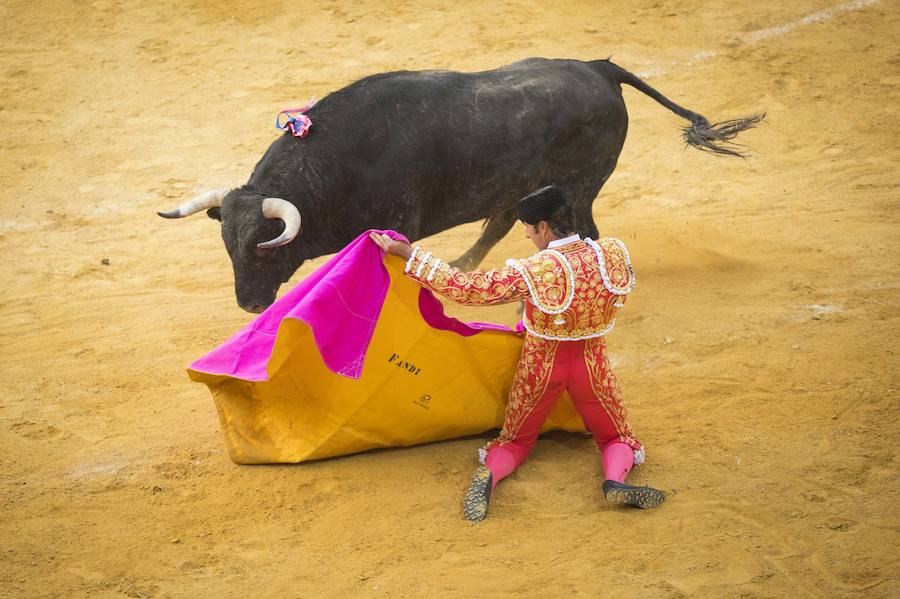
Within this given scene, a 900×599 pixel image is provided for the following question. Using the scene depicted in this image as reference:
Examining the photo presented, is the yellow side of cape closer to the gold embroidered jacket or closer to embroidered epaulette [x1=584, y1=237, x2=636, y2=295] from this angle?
the gold embroidered jacket

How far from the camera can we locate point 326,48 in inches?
400

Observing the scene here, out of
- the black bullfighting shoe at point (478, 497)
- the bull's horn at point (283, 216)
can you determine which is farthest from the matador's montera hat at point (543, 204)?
the bull's horn at point (283, 216)

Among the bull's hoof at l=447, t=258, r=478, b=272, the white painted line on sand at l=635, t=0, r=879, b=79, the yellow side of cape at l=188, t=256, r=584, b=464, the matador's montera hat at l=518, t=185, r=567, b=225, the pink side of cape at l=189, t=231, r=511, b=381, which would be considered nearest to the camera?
the matador's montera hat at l=518, t=185, r=567, b=225

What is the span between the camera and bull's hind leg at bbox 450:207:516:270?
20.9 feet

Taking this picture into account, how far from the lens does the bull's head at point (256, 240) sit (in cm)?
493

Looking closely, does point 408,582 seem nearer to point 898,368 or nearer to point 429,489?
point 429,489

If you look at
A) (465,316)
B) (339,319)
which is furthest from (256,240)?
(465,316)

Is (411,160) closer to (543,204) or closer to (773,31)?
(543,204)

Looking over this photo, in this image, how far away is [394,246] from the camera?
389 centimetres

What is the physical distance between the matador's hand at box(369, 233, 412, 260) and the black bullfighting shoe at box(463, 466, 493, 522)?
0.97m

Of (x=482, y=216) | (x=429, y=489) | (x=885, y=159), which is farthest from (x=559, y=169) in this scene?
(x=885, y=159)

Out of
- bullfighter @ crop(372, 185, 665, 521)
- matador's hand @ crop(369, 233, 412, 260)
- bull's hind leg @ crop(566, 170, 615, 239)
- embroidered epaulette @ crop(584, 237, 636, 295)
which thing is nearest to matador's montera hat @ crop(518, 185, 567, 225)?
bullfighter @ crop(372, 185, 665, 521)

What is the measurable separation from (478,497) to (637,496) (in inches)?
25.5

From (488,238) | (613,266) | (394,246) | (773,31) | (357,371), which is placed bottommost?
(773,31)
